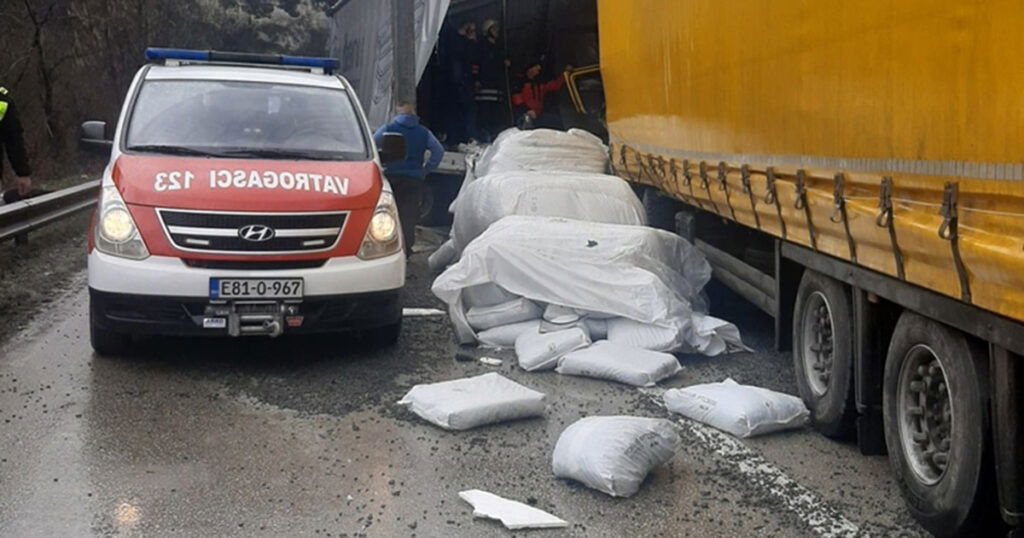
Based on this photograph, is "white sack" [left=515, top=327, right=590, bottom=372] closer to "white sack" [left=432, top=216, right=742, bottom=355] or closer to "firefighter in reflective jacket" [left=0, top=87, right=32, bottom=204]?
"white sack" [left=432, top=216, right=742, bottom=355]

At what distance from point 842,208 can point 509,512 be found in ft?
6.21

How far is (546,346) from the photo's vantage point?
7.41m

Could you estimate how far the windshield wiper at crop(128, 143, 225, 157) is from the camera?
7.57 meters

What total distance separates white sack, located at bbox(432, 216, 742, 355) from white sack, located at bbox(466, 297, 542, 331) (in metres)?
0.08

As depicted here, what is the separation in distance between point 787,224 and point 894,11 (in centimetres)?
194

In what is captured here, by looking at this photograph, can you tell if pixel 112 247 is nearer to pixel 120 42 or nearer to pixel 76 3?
pixel 76 3

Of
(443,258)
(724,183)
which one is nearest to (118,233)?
(724,183)

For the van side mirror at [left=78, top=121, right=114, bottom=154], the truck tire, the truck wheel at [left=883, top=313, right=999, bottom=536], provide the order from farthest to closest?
the truck tire, the van side mirror at [left=78, top=121, right=114, bottom=154], the truck wheel at [left=883, top=313, right=999, bottom=536]

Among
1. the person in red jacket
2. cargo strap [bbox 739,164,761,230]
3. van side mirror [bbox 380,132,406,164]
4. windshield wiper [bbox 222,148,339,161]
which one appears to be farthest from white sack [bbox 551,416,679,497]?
the person in red jacket

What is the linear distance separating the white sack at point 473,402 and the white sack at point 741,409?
79 cm

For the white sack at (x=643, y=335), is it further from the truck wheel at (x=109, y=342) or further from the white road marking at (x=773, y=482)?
the truck wheel at (x=109, y=342)

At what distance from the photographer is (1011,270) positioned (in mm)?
3447

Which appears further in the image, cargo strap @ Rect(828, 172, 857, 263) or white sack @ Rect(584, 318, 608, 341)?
white sack @ Rect(584, 318, 608, 341)

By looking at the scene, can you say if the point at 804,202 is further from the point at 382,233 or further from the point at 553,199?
the point at 553,199
